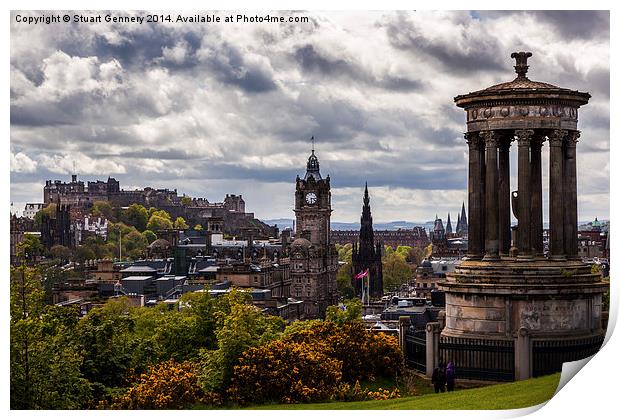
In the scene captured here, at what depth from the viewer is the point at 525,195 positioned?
2844 cm

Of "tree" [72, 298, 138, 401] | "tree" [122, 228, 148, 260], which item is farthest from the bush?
"tree" [122, 228, 148, 260]

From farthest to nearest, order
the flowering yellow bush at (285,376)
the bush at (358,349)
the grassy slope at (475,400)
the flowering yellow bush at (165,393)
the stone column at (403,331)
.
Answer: the stone column at (403,331), the bush at (358,349), the flowering yellow bush at (165,393), the flowering yellow bush at (285,376), the grassy slope at (475,400)

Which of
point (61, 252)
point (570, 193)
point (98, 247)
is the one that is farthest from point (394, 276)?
point (570, 193)

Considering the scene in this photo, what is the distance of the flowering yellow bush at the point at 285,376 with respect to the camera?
27.2 m

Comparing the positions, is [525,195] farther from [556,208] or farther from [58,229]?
[58,229]

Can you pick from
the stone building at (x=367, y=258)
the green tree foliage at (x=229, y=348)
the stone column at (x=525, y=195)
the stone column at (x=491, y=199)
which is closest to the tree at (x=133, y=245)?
the stone building at (x=367, y=258)

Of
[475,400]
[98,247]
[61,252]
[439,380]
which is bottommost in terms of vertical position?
[475,400]

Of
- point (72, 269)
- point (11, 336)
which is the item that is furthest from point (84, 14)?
point (72, 269)

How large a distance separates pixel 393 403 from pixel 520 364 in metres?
3.08

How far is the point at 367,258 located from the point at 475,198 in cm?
15298

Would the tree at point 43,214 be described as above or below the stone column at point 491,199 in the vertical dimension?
above

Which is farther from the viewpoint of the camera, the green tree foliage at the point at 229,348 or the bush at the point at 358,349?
the bush at the point at 358,349

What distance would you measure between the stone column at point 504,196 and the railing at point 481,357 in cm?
257

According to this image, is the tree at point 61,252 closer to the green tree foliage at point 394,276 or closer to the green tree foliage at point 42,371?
the green tree foliage at point 394,276
